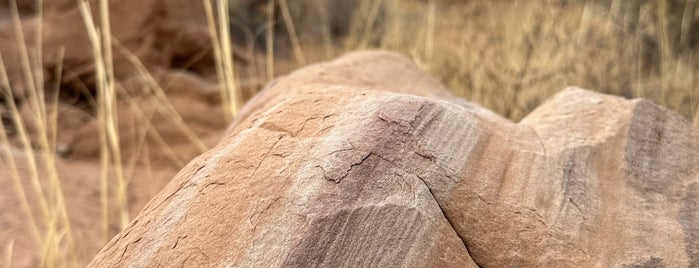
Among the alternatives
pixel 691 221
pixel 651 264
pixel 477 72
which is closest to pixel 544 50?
pixel 477 72

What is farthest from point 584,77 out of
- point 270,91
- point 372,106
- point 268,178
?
point 268,178

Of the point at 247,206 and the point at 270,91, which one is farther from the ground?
the point at 247,206

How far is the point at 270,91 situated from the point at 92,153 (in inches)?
59.7

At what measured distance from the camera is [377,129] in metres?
1.12

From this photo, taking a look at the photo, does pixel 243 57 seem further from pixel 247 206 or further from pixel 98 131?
pixel 247 206

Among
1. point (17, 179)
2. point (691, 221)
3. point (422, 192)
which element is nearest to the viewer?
point (422, 192)

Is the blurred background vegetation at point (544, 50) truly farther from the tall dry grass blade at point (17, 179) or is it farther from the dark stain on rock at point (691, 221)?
the dark stain on rock at point (691, 221)

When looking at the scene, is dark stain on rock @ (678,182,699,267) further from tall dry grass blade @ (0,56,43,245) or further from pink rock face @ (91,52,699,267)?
→ tall dry grass blade @ (0,56,43,245)

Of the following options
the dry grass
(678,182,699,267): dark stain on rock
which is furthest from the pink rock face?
the dry grass

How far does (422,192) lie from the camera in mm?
1053

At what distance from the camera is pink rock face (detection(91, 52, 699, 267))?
99 centimetres

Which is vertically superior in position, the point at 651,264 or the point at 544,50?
the point at 651,264

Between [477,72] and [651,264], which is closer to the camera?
[651,264]

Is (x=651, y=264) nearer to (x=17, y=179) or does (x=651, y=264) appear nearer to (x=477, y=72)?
(x=17, y=179)
